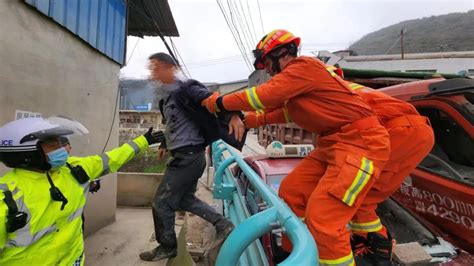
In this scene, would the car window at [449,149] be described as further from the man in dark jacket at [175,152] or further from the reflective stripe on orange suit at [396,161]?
the man in dark jacket at [175,152]

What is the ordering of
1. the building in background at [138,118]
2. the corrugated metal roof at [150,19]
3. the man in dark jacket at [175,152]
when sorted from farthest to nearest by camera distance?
the building in background at [138,118], the corrugated metal roof at [150,19], the man in dark jacket at [175,152]

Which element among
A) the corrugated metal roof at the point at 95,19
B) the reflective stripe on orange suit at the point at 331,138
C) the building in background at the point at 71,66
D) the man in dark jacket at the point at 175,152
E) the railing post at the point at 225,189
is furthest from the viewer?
the corrugated metal roof at the point at 95,19

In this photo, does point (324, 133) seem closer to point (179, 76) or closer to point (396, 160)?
point (396, 160)

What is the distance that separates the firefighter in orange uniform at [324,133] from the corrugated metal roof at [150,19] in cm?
571

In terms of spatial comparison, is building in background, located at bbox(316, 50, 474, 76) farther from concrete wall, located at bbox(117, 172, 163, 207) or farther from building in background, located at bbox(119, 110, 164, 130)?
concrete wall, located at bbox(117, 172, 163, 207)

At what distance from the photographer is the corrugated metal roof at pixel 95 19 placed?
4039mm

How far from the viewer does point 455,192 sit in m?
2.54

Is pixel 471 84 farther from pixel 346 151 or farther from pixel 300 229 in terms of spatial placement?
pixel 300 229

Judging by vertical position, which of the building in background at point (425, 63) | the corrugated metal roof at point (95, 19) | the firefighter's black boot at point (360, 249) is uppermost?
the building in background at point (425, 63)

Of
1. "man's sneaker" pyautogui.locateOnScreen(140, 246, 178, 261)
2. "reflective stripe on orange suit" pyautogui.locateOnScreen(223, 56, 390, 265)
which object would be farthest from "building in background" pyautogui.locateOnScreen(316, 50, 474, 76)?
"reflective stripe on orange suit" pyautogui.locateOnScreen(223, 56, 390, 265)

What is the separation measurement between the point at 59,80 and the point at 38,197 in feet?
9.46

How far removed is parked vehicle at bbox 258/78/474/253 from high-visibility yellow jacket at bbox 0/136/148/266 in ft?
8.71

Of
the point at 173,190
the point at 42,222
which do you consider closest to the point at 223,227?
the point at 173,190

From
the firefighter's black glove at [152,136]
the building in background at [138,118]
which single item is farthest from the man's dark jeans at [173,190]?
the building in background at [138,118]
